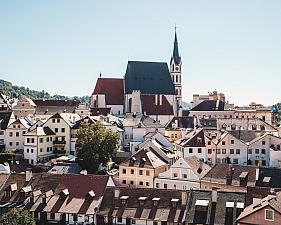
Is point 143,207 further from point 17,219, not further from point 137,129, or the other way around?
point 137,129

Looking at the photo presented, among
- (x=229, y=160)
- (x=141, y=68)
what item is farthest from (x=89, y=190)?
(x=141, y=68)

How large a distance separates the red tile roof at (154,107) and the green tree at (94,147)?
3708 cm

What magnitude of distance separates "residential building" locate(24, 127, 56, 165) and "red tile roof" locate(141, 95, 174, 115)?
3323cm

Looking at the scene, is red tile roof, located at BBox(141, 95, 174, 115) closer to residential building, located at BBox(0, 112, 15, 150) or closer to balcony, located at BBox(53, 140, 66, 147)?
balcony, located at BBox(53, 140, 66, 147)

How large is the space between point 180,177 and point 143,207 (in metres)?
12.1

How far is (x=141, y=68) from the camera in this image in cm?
11194

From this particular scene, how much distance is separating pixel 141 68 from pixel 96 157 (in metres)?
51.7

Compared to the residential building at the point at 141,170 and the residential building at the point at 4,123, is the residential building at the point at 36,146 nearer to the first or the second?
the residential building at the point at 4,123

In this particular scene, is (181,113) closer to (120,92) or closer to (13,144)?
(120,92)

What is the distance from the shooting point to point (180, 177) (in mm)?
56031

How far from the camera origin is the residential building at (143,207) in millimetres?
43131

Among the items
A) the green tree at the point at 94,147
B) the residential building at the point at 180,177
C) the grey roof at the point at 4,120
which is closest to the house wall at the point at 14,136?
the grey roof at the point at 4,120

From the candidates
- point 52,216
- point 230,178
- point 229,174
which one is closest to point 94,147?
point 52,216

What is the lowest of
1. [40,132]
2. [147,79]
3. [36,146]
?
[36,146]
